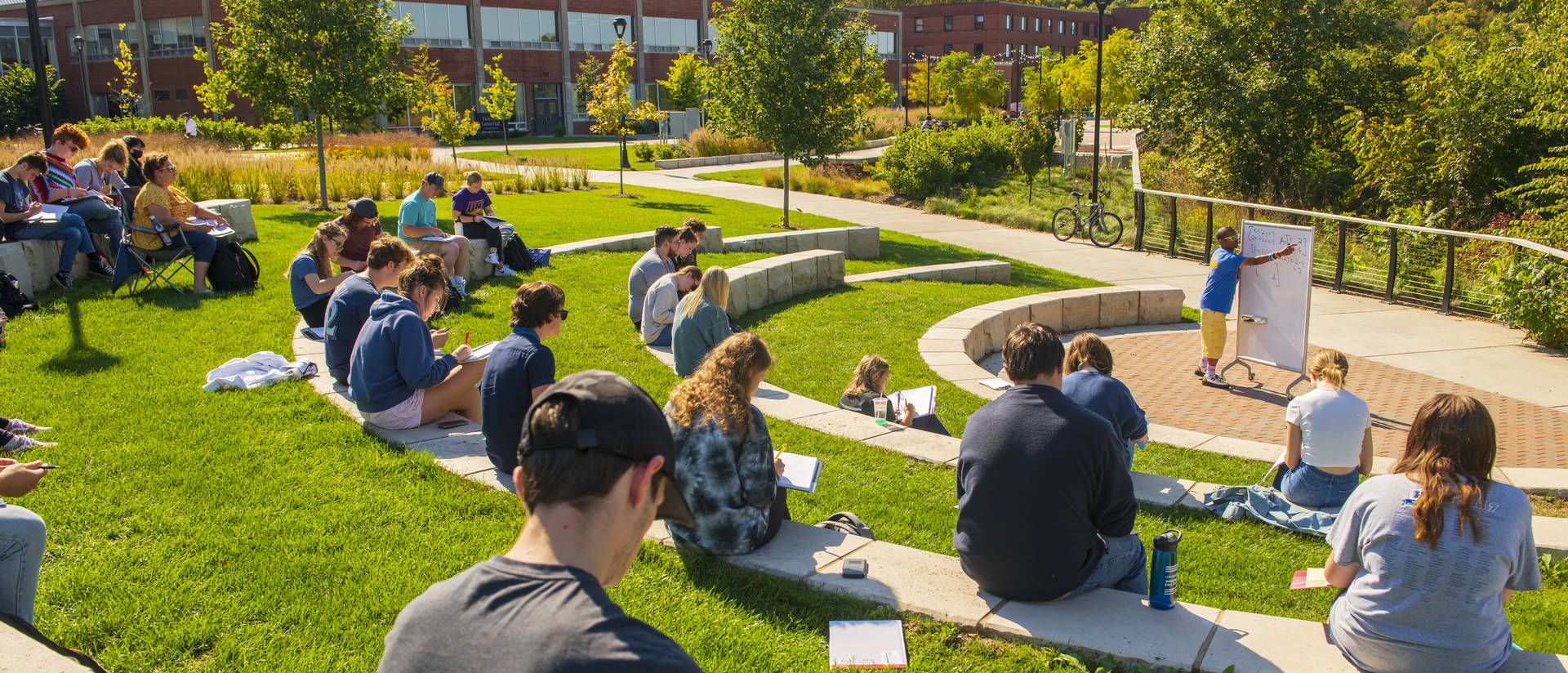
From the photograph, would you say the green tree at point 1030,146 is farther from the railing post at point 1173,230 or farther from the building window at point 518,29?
the building window at point 518,29

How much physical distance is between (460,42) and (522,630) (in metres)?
57.5

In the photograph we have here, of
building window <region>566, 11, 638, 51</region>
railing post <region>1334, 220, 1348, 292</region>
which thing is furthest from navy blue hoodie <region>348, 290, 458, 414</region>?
building window <region>566, 11, 638, 51</region>

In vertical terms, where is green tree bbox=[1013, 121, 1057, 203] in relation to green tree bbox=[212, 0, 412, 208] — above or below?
below

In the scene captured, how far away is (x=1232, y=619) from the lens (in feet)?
12.7

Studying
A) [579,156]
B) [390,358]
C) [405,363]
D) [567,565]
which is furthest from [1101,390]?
[579,156]

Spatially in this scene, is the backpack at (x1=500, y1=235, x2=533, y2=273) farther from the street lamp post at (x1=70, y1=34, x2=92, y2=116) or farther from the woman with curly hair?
the street lamp post at (x1=70, y1=34, x2=92, y2=116)

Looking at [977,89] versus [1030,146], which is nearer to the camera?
[1030,146]

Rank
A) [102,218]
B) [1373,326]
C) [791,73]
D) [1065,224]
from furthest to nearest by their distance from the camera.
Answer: [1065,224] → [791,73] → [1373,326] → [102,218]

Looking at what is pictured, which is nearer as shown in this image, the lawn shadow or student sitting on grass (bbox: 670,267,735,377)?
the lawn shadow

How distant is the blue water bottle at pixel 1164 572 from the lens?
3.84 m

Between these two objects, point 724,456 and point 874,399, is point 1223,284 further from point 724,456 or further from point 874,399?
point 724,456

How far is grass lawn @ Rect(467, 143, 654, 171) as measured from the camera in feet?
96.4

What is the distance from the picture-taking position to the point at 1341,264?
15391 mm

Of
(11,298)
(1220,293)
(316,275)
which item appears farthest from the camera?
(1220,293)
